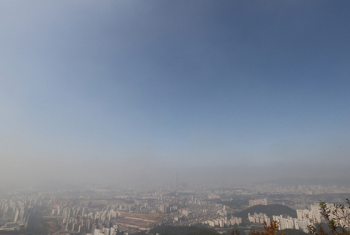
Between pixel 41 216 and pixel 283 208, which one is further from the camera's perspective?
pixel 283 208

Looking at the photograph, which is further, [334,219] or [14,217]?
[14,217]

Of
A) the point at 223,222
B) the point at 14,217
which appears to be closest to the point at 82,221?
the point at 14,217

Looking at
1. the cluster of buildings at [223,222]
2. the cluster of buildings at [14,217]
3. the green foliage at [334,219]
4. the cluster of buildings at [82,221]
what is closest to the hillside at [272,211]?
the cluster of buildings at [223,222]

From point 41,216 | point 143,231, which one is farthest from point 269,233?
point 41,216

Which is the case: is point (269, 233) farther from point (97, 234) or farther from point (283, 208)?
point (283, 208)

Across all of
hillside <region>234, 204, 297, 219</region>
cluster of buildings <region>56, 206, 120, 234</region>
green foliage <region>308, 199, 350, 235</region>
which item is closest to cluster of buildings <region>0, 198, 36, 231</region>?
cluster of buildings <region>56, 206, 120, 234</region>

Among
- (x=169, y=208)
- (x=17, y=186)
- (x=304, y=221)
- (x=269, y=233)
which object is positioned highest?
(x=269, y=233)

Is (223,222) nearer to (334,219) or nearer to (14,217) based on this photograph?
(334,219)

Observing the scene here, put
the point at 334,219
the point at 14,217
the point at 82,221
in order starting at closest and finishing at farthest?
the point at 334,219 < the point at 14,217 < the point at 82,221

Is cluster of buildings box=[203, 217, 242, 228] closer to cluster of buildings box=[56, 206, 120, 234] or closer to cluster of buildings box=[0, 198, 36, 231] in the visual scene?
cluster of buildings box=[56, 206, 120, 234]

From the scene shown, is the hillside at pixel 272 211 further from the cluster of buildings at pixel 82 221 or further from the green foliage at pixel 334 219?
the green foliage at pixel 334 219

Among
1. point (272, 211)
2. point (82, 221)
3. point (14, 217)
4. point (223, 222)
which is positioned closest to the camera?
point (14, 217)
